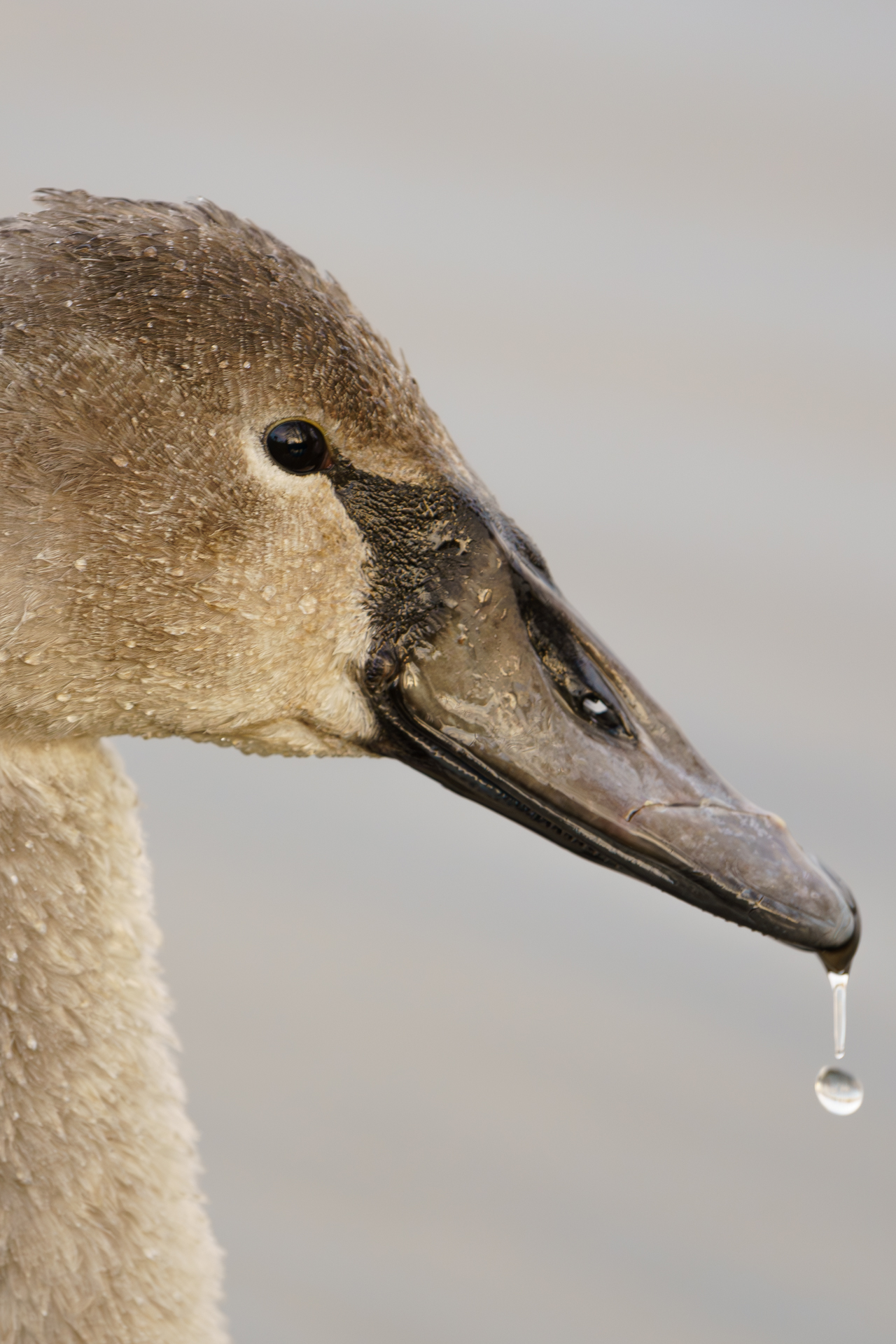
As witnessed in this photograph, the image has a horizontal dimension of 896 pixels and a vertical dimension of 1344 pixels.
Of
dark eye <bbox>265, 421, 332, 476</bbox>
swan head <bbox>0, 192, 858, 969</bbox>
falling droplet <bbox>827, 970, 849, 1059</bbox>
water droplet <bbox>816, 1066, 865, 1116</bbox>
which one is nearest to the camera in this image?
swan head <bbox>0, 192, 858, 969</bbox>

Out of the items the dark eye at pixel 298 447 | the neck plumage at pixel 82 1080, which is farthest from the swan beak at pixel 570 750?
the neck plumage at pixel 82 1080

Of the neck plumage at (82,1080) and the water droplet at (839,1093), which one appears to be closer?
the neck plumage at (82,1080)

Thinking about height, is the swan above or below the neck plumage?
above

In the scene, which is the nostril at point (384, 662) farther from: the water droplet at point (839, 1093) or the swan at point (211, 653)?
the water droplet at point (839, 1093)

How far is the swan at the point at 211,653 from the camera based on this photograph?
2.20 meters

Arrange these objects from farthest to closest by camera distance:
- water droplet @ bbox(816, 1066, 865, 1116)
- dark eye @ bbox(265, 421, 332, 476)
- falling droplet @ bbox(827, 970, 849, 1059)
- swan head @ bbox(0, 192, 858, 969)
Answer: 1. water droplet @ bbox(816, 1066, 865, 1116)
2. falling droplet @ bbox(827, 970, 849, 1059)
3. dark eye @ bbox(265, 421, 332, 476)
4. swan head @ bbox(0, 192, 858, 969)

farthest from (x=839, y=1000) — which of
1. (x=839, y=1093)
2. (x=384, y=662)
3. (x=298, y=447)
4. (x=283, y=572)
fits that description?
(x=298, y=447)

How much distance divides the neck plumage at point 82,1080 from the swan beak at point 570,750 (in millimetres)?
481

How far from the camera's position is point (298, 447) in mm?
2297

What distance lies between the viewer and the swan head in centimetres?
218

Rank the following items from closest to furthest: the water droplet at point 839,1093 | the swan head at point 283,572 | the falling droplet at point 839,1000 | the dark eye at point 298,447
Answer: the swan head at point 283,572
the dark eye at point 298,447
the falling droplet at point 839,1000
the water droplet at point 839,1093

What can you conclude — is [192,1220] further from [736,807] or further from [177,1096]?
[736,807]

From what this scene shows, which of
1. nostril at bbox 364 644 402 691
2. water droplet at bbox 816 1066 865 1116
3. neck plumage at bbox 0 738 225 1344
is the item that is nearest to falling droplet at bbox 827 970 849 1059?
water droplet at bbox 816 1066 865 1116

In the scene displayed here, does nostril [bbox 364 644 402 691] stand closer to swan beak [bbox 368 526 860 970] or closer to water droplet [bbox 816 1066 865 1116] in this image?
swan beak [bbox 368 526 860 970]
